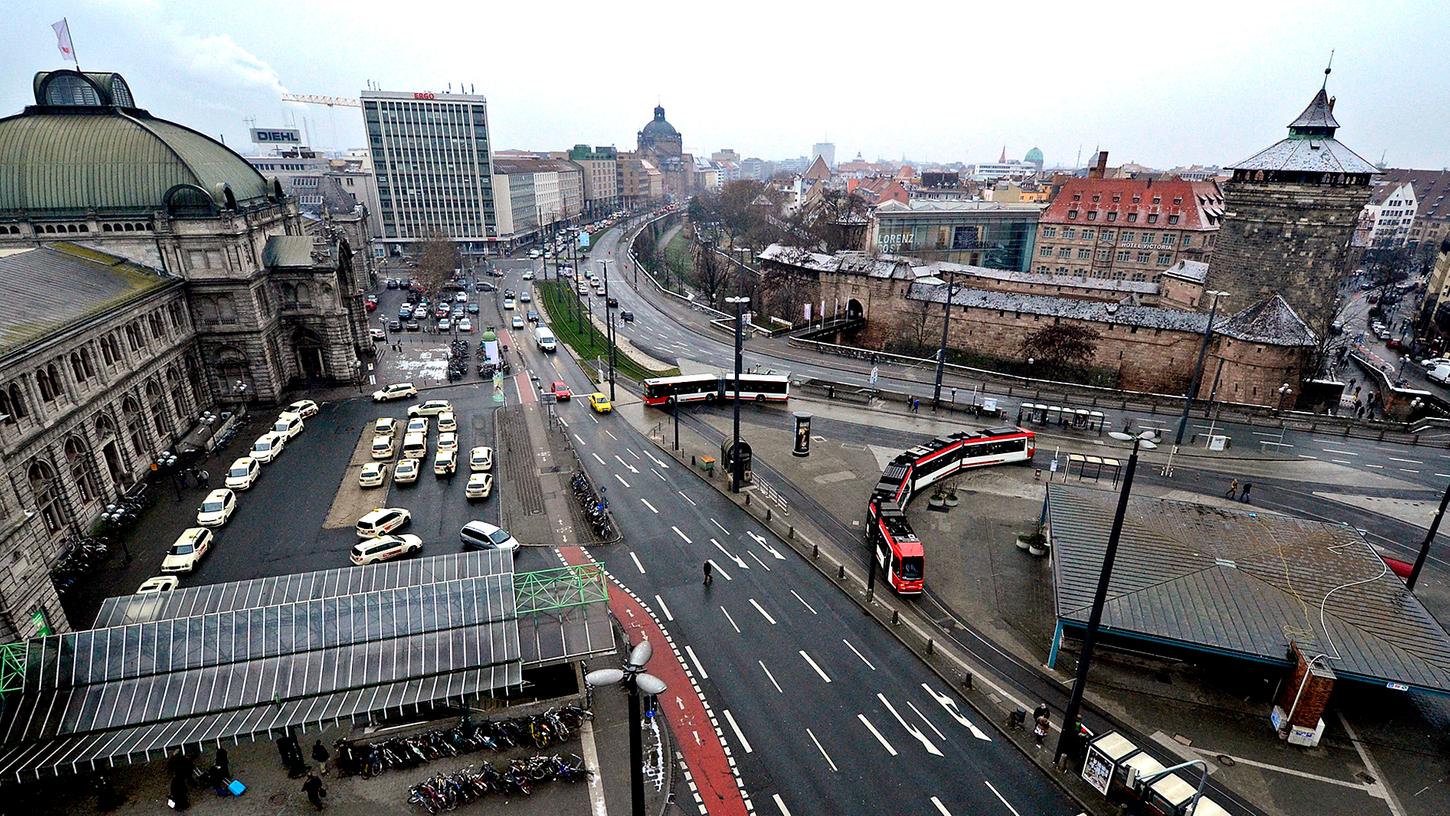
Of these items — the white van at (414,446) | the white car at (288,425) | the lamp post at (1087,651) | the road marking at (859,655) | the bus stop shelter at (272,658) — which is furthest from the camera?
the white car at (288,425)

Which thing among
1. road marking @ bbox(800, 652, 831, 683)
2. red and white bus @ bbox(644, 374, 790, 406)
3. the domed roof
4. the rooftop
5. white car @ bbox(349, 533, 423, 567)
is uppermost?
the domed roof

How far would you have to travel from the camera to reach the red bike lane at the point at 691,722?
818 inches

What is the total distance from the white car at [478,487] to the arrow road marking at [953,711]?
25755mm

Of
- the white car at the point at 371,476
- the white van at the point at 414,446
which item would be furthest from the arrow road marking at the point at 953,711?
the white van at the point at 414,446

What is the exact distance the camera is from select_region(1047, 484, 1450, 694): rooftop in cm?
2234

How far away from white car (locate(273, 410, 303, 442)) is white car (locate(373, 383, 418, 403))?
689cm

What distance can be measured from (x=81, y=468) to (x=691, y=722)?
37129 mm

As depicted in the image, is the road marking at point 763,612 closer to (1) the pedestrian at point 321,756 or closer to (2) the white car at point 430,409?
(1) the pedestrian at point 321,756

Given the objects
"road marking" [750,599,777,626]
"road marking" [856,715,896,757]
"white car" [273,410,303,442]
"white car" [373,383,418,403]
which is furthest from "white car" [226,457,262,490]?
"road marking" [856,715,896,757]

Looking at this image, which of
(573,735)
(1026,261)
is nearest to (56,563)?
(573,735)

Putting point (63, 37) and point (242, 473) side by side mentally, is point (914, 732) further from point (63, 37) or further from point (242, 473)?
point (63, 37)

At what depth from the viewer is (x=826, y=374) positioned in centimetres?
6294

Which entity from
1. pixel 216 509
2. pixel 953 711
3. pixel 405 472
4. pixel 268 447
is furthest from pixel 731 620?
pixel 268 447

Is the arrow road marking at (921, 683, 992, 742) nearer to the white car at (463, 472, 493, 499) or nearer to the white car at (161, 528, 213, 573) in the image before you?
the white car at (463, 472, 493, 499)
